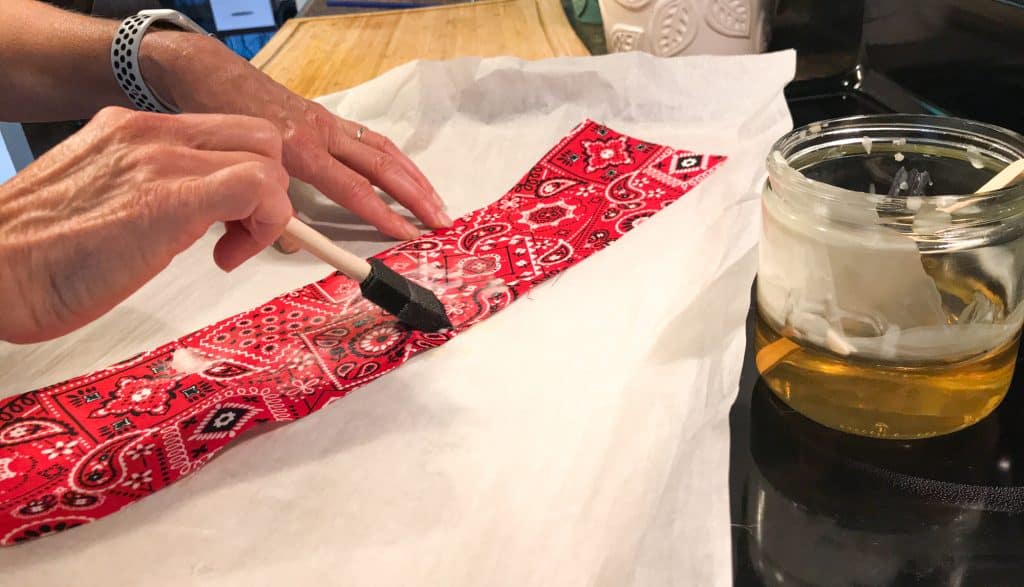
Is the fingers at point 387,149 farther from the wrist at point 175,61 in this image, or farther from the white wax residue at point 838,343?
the white wax residue at point 838,343

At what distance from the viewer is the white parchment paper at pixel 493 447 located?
0.36m

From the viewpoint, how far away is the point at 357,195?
0.67 meters

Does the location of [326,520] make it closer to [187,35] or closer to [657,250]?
[657,250]

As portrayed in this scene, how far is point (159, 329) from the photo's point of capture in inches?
22.4

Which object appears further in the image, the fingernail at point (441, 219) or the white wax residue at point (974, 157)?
the fingernail at point (441, 219)

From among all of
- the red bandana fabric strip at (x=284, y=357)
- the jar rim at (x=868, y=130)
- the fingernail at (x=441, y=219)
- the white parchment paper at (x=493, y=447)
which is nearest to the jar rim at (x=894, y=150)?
the jar rim at (x=868, y=130)

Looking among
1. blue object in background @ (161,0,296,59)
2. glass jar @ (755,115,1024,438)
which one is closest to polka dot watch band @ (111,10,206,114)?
glass jar @ (755,115,1024,438)

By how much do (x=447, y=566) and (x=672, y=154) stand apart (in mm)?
483

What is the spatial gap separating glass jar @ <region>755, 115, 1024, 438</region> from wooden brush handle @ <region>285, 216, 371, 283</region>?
268mm

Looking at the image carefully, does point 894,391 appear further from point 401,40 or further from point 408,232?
point 401,40

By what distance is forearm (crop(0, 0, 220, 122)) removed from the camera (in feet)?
2.23

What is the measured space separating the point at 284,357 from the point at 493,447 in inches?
6.6

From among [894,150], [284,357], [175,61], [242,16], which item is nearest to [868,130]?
[894,150]

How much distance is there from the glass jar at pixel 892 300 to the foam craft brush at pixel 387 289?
0.22 meters
